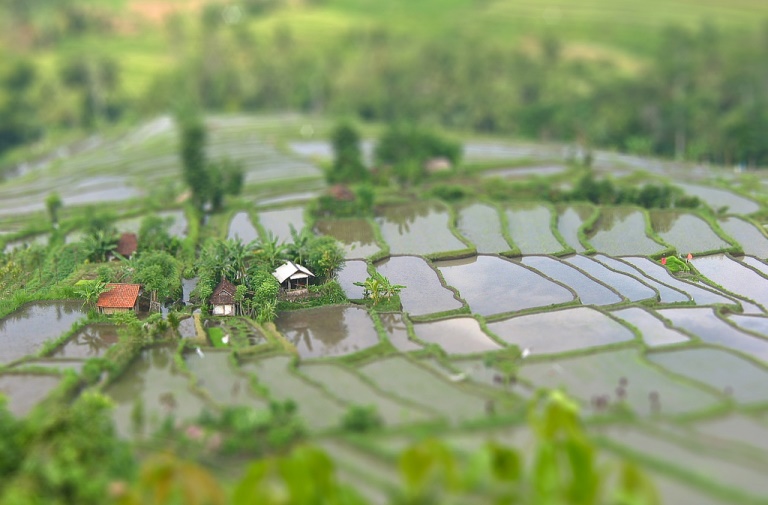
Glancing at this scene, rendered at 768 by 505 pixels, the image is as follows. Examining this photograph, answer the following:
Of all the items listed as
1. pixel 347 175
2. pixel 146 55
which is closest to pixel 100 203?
pixel 347 175

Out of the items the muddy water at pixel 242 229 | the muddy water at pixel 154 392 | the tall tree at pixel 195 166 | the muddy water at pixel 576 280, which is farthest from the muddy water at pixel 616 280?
the tall tree at pixel 195 166

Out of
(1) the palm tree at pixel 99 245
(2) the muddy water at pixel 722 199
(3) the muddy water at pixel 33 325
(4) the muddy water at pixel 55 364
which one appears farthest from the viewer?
(2) the muddy water at pixel 722 199

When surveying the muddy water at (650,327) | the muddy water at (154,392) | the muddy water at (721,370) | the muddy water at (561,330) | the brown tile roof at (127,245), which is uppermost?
the brown tile roof at (127,245)

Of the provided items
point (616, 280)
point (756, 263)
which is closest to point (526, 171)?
point (756, 263)

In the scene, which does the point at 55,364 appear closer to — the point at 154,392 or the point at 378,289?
the point at 154,392

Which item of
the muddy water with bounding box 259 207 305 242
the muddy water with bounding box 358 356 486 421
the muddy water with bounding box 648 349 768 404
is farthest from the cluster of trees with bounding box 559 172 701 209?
the muddy water with bounding box 358 356 486 421

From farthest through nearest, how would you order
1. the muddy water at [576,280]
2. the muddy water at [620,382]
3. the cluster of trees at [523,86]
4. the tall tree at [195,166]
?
the cluster of trees at [523,86], the tall tree at [195,166], the muddy water at [576,280], the muddy water at [620,382]

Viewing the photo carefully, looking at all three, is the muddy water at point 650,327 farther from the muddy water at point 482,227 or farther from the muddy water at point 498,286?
the muddy water at point 482,227

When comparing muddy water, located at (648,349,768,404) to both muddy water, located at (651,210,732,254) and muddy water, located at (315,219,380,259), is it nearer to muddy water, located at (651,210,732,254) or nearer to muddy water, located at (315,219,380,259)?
muddy water, located at (651,210,732,254)
